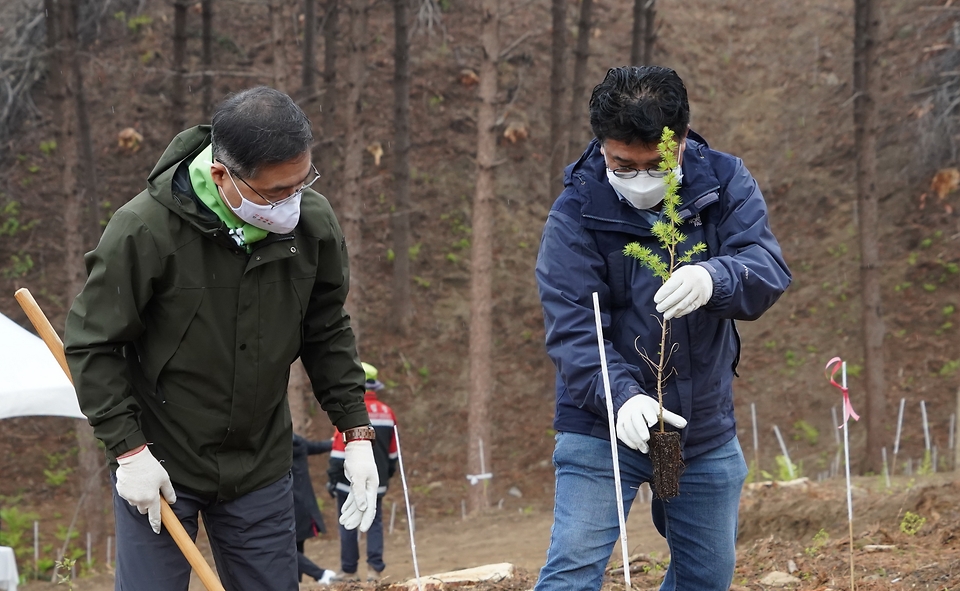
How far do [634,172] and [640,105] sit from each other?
0.24 metres

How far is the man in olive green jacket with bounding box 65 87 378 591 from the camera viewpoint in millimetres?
2725

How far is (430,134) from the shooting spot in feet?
72.0

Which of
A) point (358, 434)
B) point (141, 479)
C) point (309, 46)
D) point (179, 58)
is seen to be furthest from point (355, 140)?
point (141, 479)

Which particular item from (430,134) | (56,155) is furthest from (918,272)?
(56,155)

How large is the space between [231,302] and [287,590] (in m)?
0.95

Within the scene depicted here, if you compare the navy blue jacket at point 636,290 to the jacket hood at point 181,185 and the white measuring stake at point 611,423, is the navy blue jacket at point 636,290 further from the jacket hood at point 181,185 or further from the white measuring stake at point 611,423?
the jacket hood at point 181,185

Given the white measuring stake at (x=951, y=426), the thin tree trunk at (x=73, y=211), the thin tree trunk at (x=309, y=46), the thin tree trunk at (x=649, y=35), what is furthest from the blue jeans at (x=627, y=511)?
the thin tree trunk at (x=309, y=46)

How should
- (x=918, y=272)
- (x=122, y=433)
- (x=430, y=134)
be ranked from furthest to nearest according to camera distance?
(x=430, y=134)
(x=918, y=272)
(x=122, y=433)

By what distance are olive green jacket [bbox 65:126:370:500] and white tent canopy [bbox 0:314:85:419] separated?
5.15m

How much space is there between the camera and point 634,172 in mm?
3074

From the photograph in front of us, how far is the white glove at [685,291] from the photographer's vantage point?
110 inches

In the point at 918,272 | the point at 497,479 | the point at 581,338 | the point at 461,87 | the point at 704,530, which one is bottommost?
the point at 497,479

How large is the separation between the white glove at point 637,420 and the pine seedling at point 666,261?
0.18 ft

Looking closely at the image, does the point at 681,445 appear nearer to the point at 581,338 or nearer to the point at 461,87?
the point at 581,338
